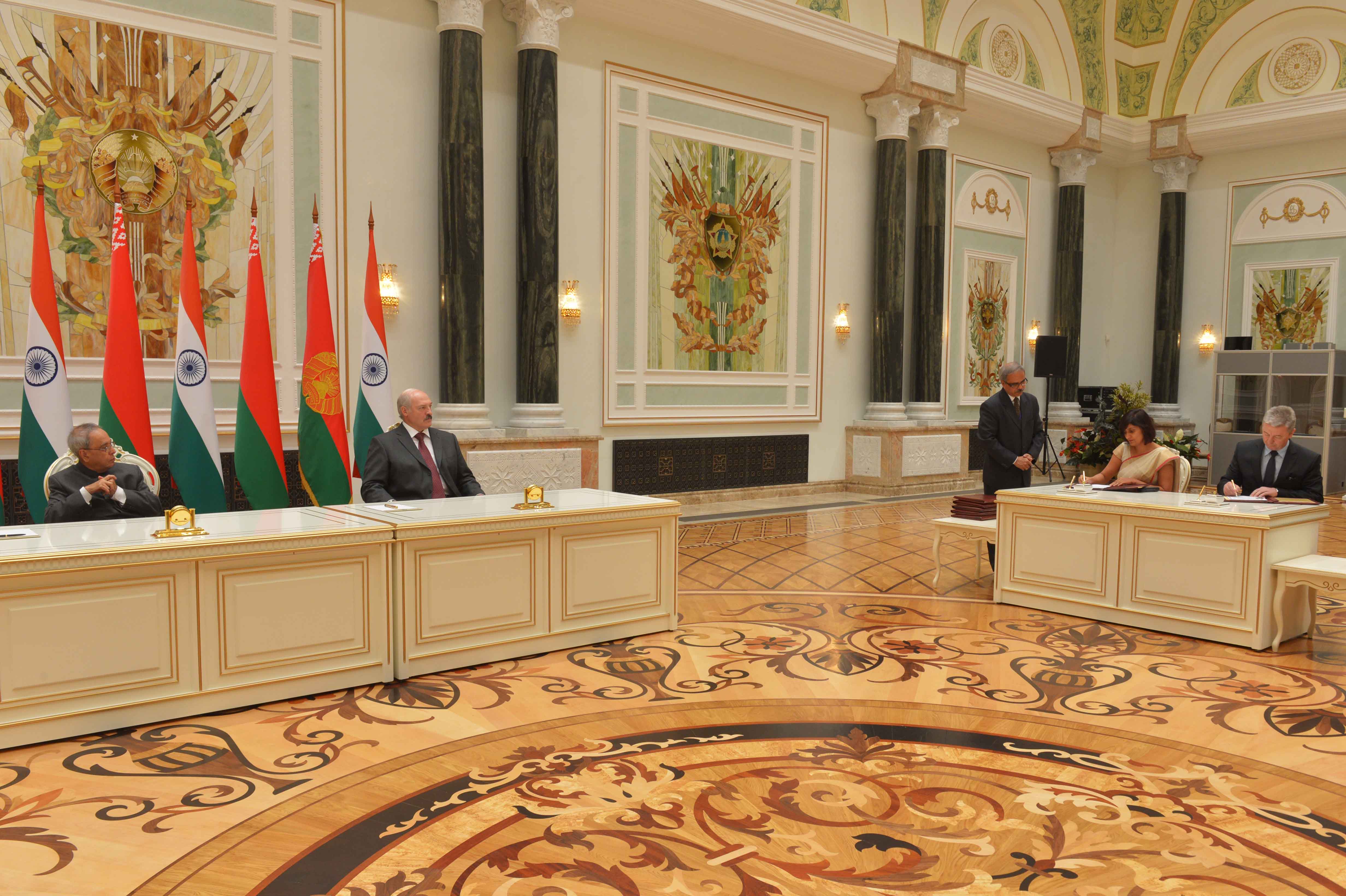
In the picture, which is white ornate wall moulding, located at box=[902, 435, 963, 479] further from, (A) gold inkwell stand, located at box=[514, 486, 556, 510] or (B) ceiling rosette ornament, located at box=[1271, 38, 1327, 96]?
(A) gold inkwell stand, located at box=[514, 486, 556, 510]

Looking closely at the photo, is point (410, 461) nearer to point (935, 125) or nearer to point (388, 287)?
point (388, 287)

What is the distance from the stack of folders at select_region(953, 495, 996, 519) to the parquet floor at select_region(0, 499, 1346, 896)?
165cm

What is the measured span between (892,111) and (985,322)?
3.56 meters

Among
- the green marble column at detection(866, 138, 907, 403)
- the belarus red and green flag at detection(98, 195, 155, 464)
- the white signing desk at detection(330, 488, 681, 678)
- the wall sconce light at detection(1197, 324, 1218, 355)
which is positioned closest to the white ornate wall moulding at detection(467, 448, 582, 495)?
the belarus red and green flag at detection(98, 195, 155, 464)

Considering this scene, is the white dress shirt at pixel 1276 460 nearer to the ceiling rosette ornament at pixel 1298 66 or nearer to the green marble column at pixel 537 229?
the green marble column at pixel 537 229

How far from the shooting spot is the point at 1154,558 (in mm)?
5672

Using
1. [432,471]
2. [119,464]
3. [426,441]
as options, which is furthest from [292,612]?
[426,441]

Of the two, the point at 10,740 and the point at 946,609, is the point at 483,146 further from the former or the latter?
the point at 10,740

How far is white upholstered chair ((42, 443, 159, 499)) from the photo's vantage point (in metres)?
4.89

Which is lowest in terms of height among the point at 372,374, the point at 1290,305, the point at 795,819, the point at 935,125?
the point at 795,819

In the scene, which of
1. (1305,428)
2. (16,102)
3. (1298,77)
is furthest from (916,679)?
(1298,77)

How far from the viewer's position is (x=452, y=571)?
4738mm

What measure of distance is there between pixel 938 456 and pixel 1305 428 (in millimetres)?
5002

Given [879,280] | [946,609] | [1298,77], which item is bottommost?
[946,609]
